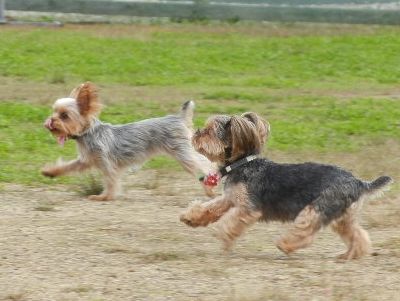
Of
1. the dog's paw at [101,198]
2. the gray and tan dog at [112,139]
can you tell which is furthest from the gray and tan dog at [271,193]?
the gray and tan dog at [112,139]

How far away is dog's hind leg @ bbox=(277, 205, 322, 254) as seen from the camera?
6.68 metres

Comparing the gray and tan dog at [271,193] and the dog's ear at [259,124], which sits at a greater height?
the dog's ear at [259,124]

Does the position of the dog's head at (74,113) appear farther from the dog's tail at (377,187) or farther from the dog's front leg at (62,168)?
the dog's tail at (377,187)

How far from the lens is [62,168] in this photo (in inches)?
362

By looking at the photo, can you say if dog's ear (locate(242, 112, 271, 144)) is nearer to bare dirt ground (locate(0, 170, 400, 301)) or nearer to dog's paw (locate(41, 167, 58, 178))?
bare dirt ground (locate(0, 170, 400, 301))

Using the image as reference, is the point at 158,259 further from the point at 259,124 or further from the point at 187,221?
the point at 259,124

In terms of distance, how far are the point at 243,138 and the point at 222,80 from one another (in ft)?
30.4

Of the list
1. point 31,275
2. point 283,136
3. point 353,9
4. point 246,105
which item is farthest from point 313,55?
point 31,275

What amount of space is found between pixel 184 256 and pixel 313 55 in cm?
Result: 1210

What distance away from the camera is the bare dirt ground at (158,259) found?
5887 mm

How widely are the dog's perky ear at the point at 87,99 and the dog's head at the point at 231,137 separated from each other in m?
2.14

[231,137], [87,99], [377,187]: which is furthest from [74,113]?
[377,187]

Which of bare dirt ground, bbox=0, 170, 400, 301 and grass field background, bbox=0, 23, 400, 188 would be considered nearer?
bare dirt ground, bbox=0, 170, 400, 301

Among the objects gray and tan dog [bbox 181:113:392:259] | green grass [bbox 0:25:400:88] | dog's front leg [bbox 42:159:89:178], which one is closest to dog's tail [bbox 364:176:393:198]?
gray and tan dog [bbox 181:113:392:259]
